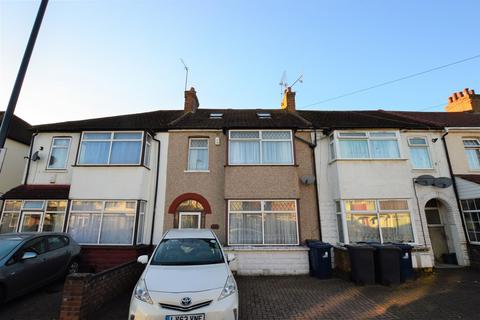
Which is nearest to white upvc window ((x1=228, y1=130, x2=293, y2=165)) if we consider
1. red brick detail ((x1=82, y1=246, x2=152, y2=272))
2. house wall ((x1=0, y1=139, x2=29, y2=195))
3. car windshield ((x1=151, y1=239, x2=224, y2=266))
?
car windshield ((x1=151, y1=239, x2=224, y2=266))

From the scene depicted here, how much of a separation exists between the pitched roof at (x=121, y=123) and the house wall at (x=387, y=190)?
7774 mm

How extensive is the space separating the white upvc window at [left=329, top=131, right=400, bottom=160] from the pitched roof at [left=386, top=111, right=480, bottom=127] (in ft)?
9.41

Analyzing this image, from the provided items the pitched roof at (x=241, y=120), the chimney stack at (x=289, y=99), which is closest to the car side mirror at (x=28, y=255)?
the pitched roof at (x=241, y=120)

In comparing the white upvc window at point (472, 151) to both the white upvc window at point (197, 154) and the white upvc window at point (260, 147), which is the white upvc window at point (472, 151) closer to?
the white upvc window at point (260, 147)

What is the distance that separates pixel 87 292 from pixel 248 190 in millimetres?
5987

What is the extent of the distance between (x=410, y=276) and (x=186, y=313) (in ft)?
25.0

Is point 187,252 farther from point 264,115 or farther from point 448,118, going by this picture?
point 448,118

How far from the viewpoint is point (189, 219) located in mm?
9695

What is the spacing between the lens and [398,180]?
9383 millimetres

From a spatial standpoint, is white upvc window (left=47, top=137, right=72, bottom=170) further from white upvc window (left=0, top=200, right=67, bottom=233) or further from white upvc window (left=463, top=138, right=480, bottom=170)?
white upvc window (left=463, top=138, right=480, bottom=170)

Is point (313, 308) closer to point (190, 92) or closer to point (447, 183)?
point (447, 183)

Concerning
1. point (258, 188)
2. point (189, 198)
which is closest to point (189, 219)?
point (189, 198)

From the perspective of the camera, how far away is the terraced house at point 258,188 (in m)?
9.10

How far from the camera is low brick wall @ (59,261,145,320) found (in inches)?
175
